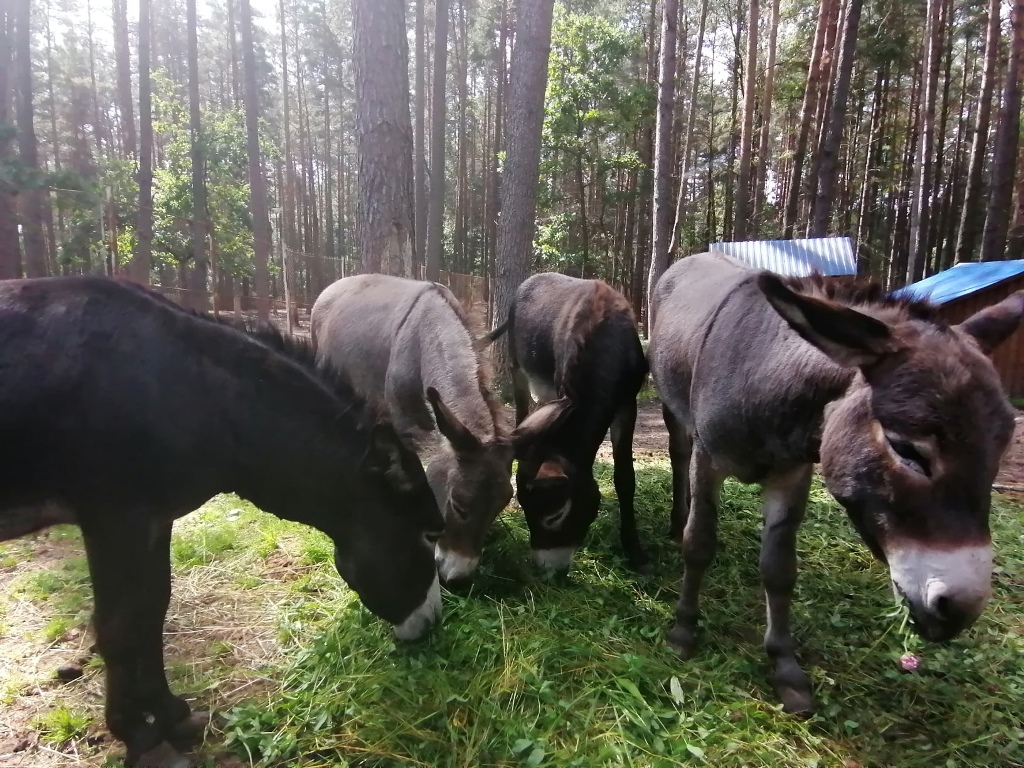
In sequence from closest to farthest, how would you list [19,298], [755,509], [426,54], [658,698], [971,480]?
[971,480] < [19,298] < [658,698] < [755,509] < [426,54]

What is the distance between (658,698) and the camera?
2697mm

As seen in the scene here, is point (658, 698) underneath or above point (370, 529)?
underneath

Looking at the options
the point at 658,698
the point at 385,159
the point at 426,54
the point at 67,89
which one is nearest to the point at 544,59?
the point at 385,159

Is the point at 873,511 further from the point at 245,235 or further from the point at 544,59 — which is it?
the point at 245,235

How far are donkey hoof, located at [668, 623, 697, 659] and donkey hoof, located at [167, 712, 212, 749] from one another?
2297 mm

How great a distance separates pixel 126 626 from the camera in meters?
2.32

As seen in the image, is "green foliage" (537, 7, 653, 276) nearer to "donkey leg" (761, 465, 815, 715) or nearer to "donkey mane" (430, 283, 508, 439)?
"donkey mane" (430, 283, 508, 439)

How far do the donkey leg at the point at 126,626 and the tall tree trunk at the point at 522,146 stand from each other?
19.7ft

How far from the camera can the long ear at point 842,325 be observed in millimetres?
1798

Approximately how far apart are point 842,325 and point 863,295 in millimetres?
529

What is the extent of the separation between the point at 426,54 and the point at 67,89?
667 inches

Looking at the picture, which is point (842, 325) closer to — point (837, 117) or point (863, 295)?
point (863, 295)

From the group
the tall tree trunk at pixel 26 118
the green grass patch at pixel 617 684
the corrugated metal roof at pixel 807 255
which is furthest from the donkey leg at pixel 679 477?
the tall tree trunk at pixel 26 118

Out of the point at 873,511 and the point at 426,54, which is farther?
the point at 426,54
